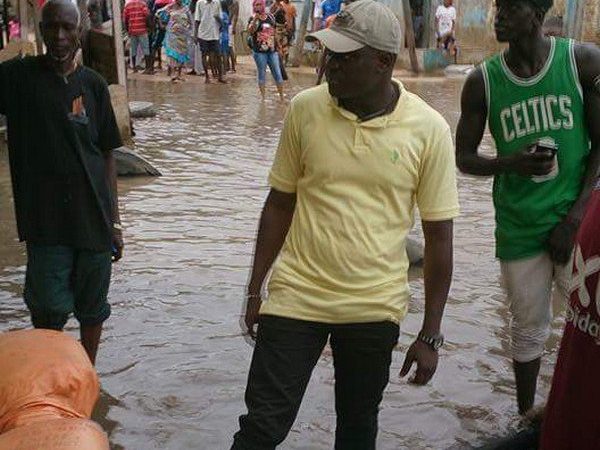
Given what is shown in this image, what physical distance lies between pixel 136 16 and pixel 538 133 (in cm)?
1749

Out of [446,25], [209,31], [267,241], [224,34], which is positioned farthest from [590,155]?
[446,25]

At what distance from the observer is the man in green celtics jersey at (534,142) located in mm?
3740

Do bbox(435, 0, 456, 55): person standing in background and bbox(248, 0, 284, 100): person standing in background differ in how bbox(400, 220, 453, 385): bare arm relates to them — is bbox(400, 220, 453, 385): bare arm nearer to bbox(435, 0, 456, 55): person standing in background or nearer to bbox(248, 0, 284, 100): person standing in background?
bbox(248, 0, 284, 100): person standing in background

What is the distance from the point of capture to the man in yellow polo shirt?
3.02 m

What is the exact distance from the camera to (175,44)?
66.2ft

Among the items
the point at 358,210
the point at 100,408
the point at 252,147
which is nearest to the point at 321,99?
the point at 358,210

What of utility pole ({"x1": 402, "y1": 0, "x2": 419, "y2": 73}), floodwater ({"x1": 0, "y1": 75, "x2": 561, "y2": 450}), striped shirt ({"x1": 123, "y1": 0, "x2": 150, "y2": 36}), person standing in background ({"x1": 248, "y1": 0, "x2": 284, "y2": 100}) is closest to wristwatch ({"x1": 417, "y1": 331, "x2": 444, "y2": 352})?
floodwater ({"x1": 0, "y1": 75, "x2": 561, "y2": 450})

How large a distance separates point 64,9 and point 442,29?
2084cm

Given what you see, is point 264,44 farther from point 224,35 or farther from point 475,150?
point 475,150

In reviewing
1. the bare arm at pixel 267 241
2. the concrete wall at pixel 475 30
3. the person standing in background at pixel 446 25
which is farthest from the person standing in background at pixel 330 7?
the bare arm at pixel 267 241

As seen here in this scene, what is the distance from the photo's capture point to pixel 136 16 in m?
20.3

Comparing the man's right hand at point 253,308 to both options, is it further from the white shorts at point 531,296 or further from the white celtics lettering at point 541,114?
the white celtics lettering at point 541,114

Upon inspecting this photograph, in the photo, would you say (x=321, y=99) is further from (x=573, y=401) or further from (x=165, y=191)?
(x=165, y=191)

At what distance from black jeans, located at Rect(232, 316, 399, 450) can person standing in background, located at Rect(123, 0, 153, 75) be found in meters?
17.9
